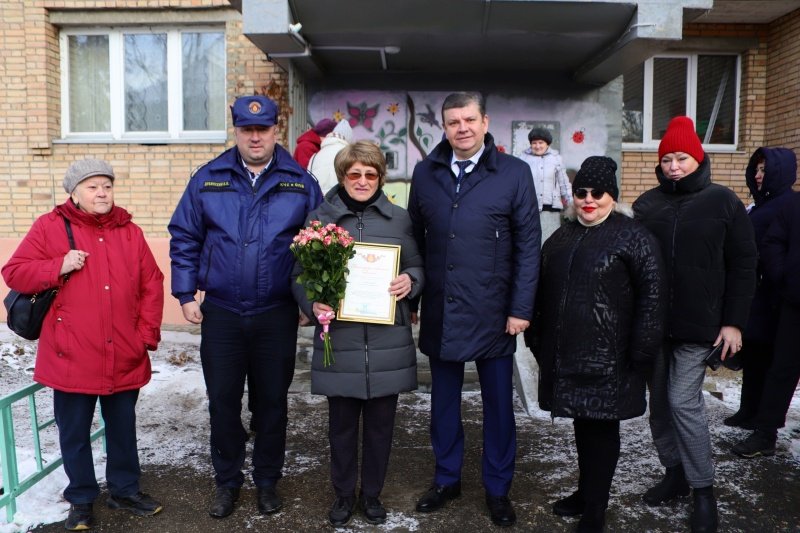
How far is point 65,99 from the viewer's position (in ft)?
27.6

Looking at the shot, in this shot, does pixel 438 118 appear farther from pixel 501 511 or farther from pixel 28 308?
pixel 28 308

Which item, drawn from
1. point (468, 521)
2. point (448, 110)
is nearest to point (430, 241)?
point (448, 110)

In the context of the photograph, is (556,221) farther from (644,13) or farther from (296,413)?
(296,413)

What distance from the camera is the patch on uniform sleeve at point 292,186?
11.4 feet

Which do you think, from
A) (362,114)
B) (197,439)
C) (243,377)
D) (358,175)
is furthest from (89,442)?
(362,114)

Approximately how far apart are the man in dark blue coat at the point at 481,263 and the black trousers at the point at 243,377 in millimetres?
773

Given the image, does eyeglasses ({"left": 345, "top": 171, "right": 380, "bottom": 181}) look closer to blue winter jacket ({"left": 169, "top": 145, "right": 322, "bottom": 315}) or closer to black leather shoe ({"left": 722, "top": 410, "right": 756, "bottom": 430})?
blue winter jacket ({"left": 169, "top": 145, "right": 322, "bottom": 315})

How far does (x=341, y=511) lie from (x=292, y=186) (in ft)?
5.61

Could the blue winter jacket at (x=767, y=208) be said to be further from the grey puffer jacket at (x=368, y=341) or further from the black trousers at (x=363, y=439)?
the black trousers at (x=363, y=439)

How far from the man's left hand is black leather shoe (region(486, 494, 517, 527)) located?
35.3 inches

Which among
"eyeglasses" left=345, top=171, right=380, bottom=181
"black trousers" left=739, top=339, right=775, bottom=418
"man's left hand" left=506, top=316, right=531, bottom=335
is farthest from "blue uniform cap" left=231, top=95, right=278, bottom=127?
"black trousers" left=739, top=339, right=775, bottom=418

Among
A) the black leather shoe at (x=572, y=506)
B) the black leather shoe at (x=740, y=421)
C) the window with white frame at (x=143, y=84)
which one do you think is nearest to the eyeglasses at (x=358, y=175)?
the black leather shoe at (x=572, y=506)

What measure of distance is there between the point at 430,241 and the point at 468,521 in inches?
57.5

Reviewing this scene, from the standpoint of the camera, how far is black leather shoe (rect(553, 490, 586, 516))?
345 centimetres
